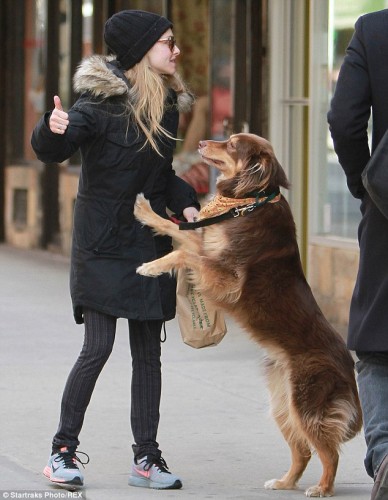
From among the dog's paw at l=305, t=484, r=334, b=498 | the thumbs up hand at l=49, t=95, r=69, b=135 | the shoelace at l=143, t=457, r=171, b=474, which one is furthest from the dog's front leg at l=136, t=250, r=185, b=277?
the dog's paw at l=305, t=484, r=334, b=498

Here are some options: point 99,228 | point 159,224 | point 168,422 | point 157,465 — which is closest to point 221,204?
point 159,224

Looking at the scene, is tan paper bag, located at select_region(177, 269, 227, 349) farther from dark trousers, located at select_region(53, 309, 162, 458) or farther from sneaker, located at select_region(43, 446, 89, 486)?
sneaker, located at select_region(43, 446, 89, 486)

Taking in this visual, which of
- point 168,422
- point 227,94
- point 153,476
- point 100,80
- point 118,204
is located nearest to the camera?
point 100,80

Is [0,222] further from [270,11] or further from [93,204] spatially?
[93,204]

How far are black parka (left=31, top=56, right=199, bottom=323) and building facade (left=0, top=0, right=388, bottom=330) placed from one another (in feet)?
15.0

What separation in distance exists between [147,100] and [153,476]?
1589mm

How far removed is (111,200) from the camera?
543cm

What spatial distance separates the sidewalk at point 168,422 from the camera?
5613 millimetres

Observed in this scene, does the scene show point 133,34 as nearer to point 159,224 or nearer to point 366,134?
point 159,224

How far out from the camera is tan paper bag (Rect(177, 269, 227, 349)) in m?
5.57

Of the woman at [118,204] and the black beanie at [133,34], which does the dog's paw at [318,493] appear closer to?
the woman at [118,204]

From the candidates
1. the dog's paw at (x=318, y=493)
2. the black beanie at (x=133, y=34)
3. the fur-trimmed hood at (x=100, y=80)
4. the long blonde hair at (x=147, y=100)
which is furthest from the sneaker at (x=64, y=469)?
the black beanie at (x=133, y=34)

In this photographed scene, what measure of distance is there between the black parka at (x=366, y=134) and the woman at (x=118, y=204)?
50.8 inches

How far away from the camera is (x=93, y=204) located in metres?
5.44
